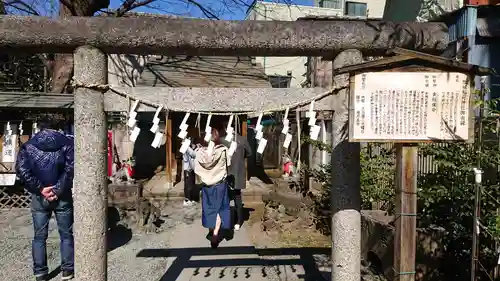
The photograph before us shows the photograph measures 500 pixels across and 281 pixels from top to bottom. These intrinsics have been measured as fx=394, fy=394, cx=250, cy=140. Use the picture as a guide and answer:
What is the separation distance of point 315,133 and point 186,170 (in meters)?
6.68

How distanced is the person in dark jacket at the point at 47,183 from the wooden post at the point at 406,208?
386cm

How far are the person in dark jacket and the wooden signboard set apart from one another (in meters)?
3.63

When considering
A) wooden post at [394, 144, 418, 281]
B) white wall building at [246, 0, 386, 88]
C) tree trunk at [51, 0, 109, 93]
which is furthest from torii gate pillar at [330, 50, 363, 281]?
white wall building at [246, 0, 386, 88]

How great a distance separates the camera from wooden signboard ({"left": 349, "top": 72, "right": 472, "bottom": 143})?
10.3 ft

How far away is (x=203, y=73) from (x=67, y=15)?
15.5ft

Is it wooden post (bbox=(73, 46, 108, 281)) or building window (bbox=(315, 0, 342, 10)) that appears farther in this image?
building window (bbox=(315, 0, 342, 10))

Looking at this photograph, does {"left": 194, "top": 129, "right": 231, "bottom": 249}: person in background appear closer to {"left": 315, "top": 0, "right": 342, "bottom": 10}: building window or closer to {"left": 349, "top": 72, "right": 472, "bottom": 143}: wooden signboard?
{"left": 349, "top": 72, "right": 472, "bottom": 143}: wooden signboard

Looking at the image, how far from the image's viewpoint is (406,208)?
3254mm

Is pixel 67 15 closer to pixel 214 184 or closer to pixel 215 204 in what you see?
pixel 214 184

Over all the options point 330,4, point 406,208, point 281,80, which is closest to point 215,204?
point 406,208

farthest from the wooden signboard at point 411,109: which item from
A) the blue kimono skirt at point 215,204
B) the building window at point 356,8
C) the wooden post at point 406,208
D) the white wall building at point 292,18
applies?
the building window at point 356,8

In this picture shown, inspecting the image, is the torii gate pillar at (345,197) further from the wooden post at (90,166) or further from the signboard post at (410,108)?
the wooden post at (90,166)

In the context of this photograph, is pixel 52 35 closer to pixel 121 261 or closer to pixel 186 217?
pixel 121 261

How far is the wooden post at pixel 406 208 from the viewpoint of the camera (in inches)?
127
